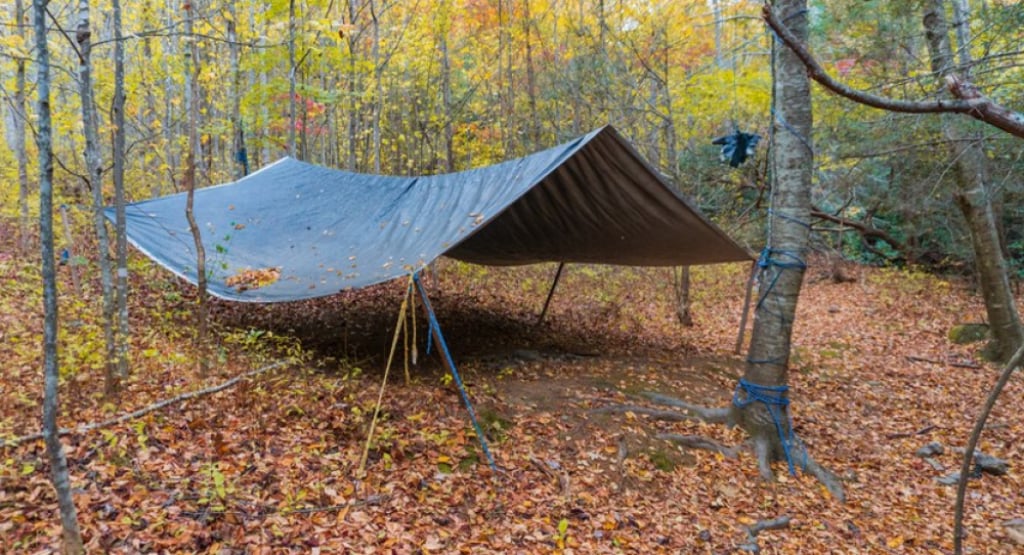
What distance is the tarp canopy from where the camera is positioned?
11.3 feet

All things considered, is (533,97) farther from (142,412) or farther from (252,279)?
(142,412)

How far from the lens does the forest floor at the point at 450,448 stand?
2084 millimetres

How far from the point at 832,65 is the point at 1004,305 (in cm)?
338

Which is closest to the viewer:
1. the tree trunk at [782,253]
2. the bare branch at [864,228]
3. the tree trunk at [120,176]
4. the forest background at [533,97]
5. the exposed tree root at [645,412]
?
the tree trunk at [120,176]

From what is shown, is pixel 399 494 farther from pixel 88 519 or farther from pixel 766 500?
pixel 766 500

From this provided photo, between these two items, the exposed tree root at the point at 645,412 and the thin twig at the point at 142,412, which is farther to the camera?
the exposed tree root at the point at 645,412

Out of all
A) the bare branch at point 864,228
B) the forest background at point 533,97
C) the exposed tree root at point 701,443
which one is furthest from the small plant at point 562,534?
the bare branch at point 864,228

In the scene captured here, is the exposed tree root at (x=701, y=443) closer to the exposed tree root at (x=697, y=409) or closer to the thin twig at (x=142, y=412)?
the exposed tree root at (x=697, y=409)

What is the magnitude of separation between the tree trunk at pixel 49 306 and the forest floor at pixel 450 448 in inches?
7.9

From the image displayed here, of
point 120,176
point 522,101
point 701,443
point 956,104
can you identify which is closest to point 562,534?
Answer: point 701,443

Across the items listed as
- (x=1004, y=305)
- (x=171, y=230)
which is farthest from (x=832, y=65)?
(x=171, y=230)

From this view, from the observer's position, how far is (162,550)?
1.80 m

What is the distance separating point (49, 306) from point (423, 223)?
8.32 ft

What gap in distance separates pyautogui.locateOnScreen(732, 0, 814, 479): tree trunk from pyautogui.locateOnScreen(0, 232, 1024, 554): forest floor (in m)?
0.20
